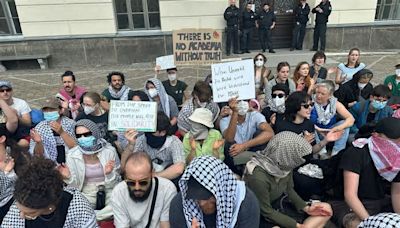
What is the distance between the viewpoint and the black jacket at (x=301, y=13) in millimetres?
11141

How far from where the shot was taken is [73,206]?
8.04ft

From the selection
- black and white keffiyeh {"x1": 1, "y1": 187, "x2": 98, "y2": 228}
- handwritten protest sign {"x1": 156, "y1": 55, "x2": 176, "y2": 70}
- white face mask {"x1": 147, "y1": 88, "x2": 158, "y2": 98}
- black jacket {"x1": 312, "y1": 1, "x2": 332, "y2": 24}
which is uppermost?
black jacket {"x1": 312, "y1": 1, "x2": 332, "y2": 24}

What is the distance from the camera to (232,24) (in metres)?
11.1

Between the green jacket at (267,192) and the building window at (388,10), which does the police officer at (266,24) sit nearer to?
the building window at (388,10)

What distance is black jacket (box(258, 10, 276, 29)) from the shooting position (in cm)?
1127

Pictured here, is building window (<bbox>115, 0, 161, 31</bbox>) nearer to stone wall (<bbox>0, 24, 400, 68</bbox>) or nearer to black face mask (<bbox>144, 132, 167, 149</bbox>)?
stone wall (<bbox>0, 24, 400, 68</bbox>)

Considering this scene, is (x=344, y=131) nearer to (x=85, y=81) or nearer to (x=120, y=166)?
(x=120, y=166)

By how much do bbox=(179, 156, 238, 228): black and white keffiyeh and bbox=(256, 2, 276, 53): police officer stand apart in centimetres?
980

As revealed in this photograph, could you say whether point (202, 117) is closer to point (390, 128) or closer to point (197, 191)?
point (197, 191)

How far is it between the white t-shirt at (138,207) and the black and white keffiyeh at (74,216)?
32 cm

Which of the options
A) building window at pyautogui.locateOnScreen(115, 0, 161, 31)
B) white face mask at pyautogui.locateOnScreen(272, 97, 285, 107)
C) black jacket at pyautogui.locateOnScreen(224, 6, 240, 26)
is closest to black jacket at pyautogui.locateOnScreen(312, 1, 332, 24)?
black jacket at pyautogui.locateOnScreen(224, 6, 240, 26)

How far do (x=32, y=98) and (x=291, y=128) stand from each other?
22.9 feet

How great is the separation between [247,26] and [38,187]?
10105mm

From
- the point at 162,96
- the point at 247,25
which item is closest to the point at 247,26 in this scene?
the point at 247,25
